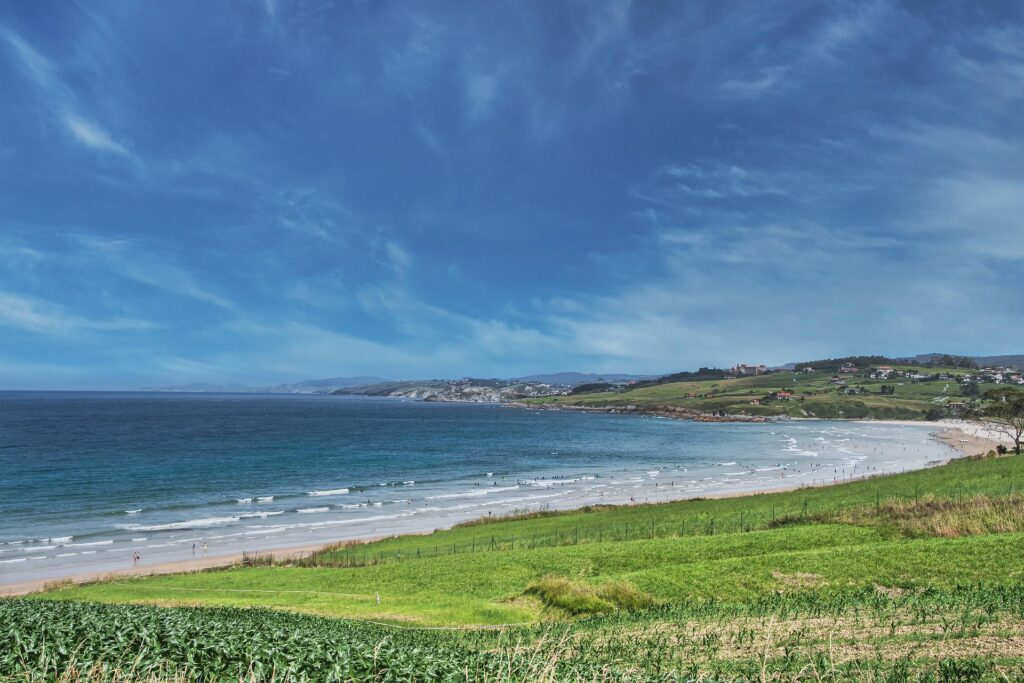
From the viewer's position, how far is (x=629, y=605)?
20359 millimetres

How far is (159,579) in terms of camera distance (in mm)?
36875

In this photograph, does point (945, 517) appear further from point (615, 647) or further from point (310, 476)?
point (310, 476)

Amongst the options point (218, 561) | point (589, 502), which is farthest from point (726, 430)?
point (218, 561)

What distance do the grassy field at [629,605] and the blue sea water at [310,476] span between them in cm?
1491

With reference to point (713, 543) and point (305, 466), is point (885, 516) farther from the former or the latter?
point (305, 466)

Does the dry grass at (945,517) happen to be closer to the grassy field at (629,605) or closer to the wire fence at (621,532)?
the grassy field at (629,605)

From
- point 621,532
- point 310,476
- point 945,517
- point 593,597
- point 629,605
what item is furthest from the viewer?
point 310,476

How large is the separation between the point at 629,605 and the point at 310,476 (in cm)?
6938

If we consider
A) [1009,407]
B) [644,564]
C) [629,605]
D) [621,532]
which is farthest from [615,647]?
[1009,407]

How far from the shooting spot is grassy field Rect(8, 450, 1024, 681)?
795 centimetres

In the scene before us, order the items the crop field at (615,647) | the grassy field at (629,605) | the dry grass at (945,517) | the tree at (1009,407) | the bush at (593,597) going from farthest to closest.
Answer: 1. the tree at (1009,407)
2. the dry grass at (945,517)
3. the bush at (593,597)
4. the grassy field at (629,605)
5. the crop field at (615,647)

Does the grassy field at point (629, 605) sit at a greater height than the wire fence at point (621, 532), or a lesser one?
greater

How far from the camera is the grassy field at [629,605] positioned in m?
7.95

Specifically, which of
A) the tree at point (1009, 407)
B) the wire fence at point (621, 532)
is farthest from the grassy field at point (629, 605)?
the tree at point (1009, 407)
